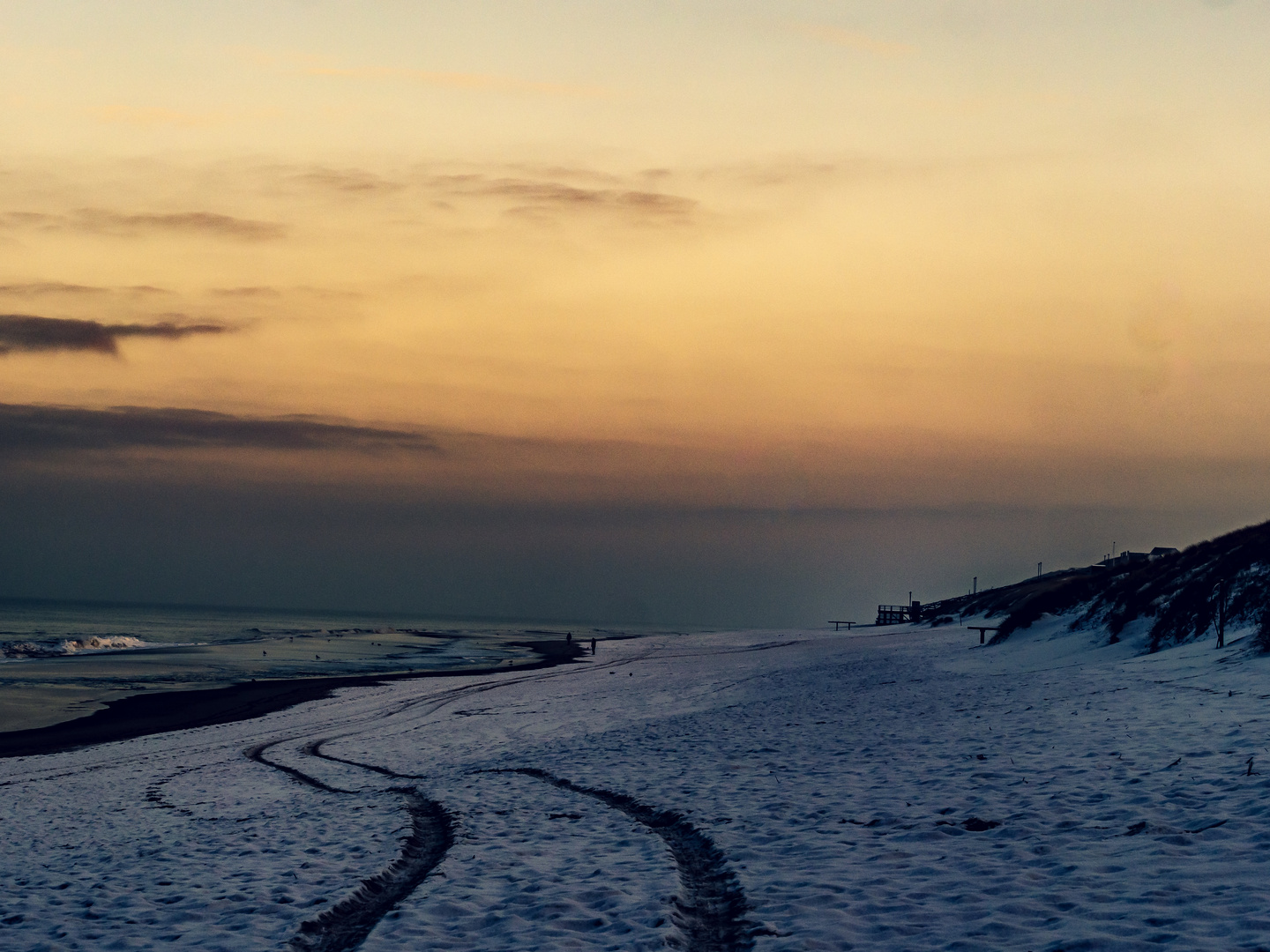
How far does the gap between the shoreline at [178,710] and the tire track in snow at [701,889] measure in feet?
76.9

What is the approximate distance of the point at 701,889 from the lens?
1032cm

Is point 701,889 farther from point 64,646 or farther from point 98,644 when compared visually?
point 98,644

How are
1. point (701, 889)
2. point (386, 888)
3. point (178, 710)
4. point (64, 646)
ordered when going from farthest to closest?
point (64, 646), point (178, 710), point (386, 888), point (701, 889)

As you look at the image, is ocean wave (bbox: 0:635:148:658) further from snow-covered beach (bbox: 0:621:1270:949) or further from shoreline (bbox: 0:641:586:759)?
snow-covered beach (bbox: 0:621:1270:949)

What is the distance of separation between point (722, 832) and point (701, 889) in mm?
2142

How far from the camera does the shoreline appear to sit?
102ft

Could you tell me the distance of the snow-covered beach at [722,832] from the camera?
29.0ft

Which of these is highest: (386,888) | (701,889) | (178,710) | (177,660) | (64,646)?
(701,889)

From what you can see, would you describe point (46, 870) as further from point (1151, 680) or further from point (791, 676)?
point (791, 676)

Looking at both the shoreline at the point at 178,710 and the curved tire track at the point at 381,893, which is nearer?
the curved tire track at the point at 381,893

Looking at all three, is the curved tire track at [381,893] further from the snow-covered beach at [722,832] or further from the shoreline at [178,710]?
the shoreline at [178,710]

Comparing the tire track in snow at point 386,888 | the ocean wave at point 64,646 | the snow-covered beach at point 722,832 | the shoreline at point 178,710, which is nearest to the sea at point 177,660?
the ocean wave at point 64,646

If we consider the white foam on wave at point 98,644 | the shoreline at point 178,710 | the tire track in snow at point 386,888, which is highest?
the tire track in snow at point 386,888

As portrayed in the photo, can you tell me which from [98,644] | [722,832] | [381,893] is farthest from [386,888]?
[98,644]
